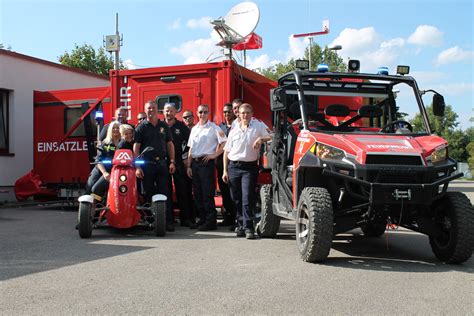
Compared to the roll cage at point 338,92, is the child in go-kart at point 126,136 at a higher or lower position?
lower

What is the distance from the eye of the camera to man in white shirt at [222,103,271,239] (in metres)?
7.48

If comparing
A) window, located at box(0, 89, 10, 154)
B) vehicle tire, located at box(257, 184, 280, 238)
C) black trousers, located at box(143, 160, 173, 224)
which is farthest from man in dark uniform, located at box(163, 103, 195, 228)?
window, located at box(0, 89, 10, 154)

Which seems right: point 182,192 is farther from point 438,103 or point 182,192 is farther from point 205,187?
point 438,103

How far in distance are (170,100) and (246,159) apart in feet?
9.72

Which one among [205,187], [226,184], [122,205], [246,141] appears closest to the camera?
[122,205]

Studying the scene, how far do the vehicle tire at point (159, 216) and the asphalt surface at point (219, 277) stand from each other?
15 cm

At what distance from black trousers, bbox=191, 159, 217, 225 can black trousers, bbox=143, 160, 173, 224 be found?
18.2 inches

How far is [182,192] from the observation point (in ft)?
29.2

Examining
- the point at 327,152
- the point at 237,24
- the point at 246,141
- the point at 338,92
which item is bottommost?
the point at 327,152

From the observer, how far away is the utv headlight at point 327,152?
5551 mm

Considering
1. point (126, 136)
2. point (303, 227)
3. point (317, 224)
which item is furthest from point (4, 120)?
point (317, 224)

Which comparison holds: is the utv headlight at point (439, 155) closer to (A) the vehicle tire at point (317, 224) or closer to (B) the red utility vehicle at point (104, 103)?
(A) the vehicle tire at point (317, 224)

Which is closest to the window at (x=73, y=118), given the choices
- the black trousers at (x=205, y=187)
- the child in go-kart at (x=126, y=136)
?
the child in go-kart at (x=126, y=136)

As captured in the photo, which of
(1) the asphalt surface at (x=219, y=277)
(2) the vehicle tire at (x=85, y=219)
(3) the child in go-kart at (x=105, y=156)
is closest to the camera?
(1) the asphalt surface at (x=219, y=277)
